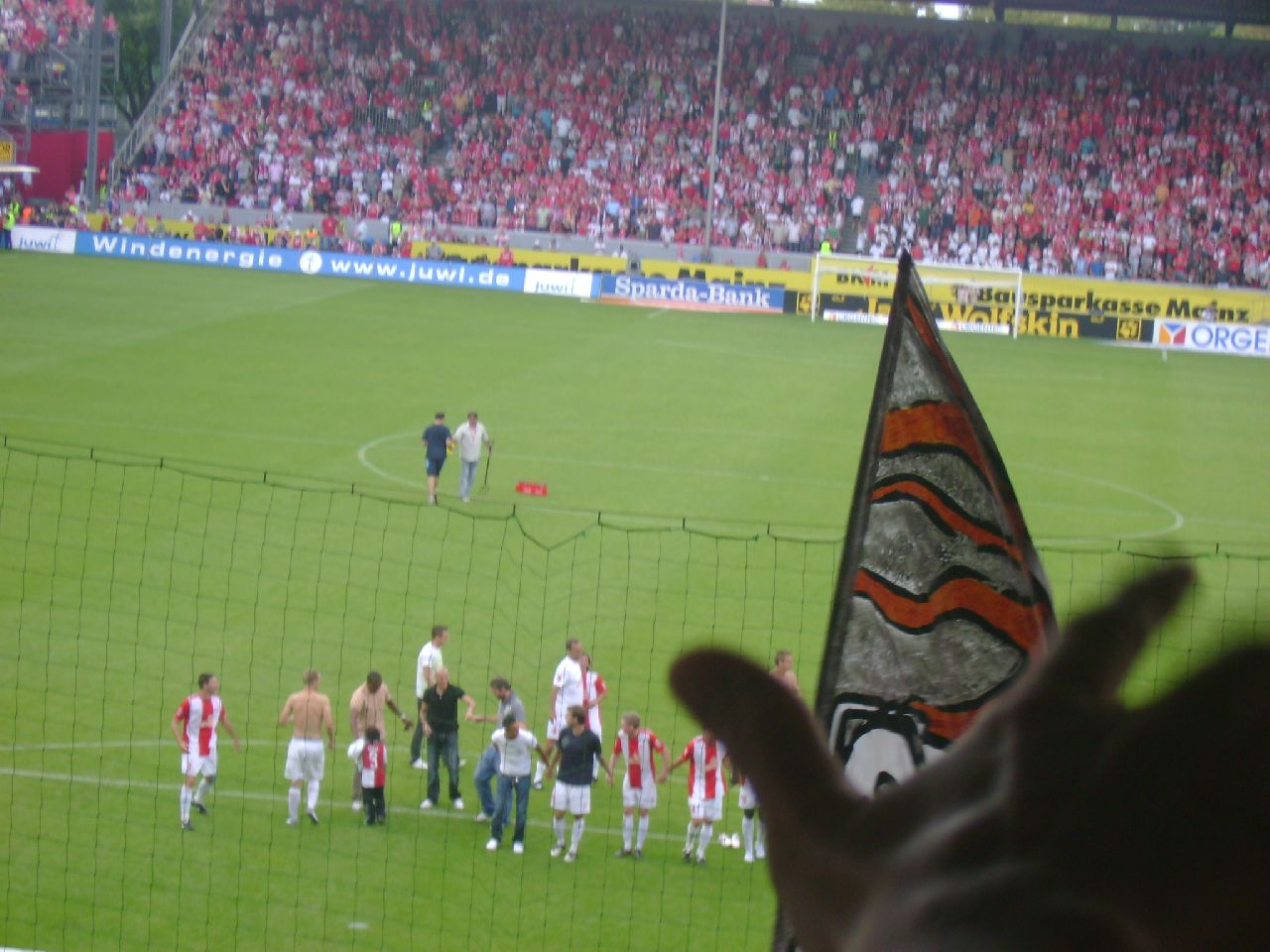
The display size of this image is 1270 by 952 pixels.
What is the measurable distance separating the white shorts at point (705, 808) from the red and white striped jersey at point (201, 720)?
3313mm

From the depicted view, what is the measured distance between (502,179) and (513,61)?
19.5 feet

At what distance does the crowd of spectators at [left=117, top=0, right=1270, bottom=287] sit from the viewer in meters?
45.4

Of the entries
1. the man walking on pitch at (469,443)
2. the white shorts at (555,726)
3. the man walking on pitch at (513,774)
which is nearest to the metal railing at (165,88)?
the man walking on pitch at (469,443)

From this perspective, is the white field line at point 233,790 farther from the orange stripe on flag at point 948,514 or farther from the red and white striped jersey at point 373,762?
the orange stripe on flag at point 948,514

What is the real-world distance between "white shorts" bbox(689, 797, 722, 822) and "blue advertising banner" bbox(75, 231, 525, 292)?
31.7m

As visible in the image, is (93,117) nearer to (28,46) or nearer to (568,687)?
(28,46)

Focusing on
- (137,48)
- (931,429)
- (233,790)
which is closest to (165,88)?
(137,48)

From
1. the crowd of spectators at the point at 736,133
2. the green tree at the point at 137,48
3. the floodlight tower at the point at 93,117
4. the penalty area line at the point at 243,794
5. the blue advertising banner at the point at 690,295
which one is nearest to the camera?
the penalty area line at the point at 243,794

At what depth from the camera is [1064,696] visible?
1.07 m

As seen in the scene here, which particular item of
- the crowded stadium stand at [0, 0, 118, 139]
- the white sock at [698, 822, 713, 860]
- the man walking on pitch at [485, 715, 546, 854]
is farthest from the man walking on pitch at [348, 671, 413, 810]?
the crowded stadium stand at [0, 0, 118, 139]

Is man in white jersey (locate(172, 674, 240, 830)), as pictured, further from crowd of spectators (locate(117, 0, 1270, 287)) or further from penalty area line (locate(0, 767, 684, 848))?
crowd of spectators (locate(117, 0, 1270, 287))

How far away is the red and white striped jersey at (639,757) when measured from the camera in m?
10.6

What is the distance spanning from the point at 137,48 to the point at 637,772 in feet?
184

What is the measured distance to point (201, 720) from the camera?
35.2 feet
